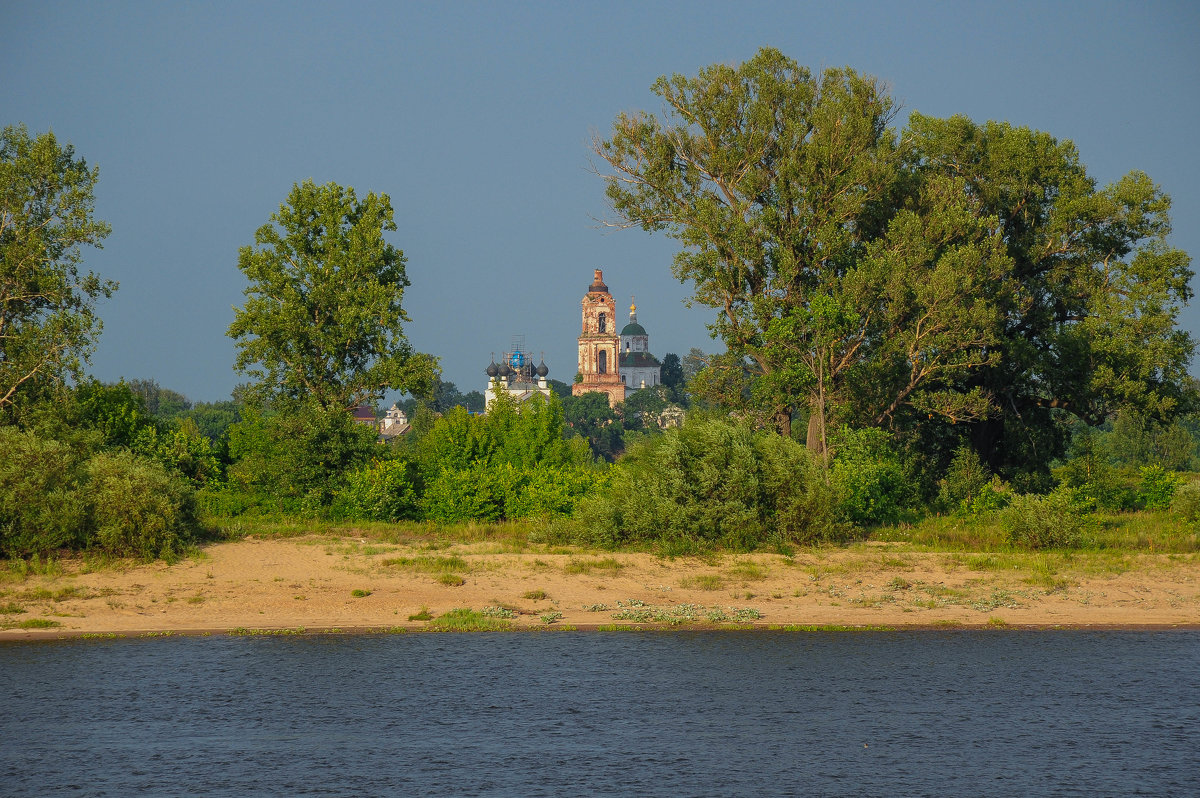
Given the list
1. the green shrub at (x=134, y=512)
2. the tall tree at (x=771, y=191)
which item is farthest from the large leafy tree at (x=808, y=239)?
the green shrub at (x=134, y=512)

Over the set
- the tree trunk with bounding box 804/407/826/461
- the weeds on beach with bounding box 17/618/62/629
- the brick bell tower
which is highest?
the brick bell tower

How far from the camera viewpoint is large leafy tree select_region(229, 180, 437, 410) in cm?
3294

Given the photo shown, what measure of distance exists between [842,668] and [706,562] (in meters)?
6.64

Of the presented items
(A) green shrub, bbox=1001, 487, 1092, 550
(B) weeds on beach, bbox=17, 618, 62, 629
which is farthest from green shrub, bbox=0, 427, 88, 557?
(A) green shrub, bbox=1001, 487, 1092, 550

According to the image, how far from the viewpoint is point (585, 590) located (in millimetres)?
22703

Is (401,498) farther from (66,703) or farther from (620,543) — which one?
(66,703)

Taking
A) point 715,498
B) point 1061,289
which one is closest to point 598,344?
point 1061,289

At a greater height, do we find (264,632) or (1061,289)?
(1061,289)

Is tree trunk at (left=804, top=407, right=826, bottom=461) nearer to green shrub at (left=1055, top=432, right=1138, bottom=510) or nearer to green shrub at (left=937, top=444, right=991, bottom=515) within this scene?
green shrub at (left=937, top=444, right=991, bottom=515)

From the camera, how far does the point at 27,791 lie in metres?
12.9

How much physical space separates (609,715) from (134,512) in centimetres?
1226

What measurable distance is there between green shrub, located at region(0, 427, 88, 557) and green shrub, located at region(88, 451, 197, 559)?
37 cm

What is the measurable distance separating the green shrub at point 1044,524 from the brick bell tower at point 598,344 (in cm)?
15421

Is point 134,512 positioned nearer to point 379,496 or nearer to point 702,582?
point 379,496
